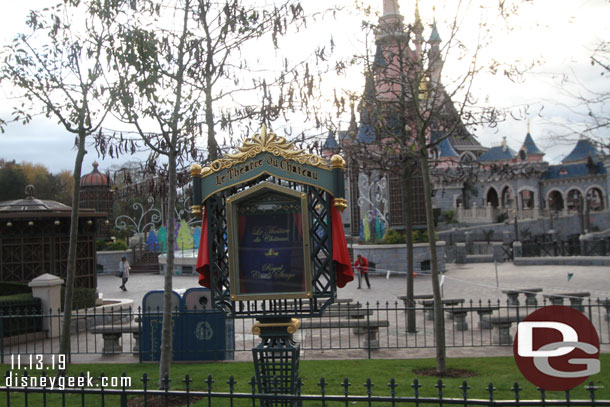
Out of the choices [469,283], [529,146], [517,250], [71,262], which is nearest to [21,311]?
[71,262]

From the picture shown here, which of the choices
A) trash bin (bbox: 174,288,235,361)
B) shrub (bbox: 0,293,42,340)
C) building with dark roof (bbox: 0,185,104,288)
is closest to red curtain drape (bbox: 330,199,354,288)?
trash bin (bbox: 174,288,235,361)

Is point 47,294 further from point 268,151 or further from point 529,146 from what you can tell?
point 529,146

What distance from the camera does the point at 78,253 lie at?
54.8 ft

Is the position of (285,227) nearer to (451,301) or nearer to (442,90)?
(442,90)

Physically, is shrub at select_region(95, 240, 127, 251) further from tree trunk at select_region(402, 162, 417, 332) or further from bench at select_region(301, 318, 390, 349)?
bench at select_region(301, 318, 390, 349)

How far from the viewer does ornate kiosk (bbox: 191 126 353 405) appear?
6.30 m

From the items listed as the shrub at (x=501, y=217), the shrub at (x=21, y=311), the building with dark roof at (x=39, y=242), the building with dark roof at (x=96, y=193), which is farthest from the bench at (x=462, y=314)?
the shrub at (x=501, y=217)

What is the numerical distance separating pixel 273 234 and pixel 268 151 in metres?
0.88

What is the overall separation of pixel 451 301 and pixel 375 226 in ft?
59.0

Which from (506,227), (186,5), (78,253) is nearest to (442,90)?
(186,5)

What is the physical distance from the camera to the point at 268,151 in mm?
6320

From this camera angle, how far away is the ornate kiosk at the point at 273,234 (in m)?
6.30

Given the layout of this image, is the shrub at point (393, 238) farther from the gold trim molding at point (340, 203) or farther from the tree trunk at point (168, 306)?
the gold trim molding at point (340, 203)

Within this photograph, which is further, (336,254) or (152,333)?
(152,333)
